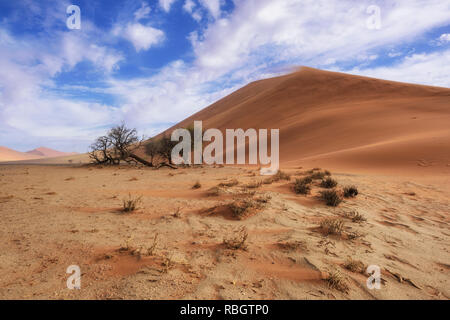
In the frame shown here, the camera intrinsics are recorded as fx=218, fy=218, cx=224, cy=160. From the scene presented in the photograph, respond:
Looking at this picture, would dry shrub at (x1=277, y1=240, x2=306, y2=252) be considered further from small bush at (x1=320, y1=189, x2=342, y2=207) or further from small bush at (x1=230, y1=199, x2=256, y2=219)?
small bush at (x1=320, y1=189, x2=342, y2=207)

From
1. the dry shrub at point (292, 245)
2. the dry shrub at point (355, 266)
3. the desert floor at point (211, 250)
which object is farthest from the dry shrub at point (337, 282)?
the dry shrub at point (292, 245)

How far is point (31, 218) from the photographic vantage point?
3.94m

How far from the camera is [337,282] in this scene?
227 centimetres

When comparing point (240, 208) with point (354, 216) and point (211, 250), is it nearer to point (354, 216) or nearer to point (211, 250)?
point (211, 250)

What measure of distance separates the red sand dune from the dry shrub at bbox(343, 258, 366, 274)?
10.9 meters

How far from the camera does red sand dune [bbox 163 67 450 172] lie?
1271 cm

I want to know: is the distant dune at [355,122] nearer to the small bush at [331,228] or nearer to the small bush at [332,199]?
the small bush at [332,199]

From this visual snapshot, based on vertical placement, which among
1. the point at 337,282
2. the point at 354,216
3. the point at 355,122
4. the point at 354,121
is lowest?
the point at 337,282

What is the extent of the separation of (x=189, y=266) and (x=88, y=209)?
127 inches

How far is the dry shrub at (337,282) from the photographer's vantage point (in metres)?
2.22

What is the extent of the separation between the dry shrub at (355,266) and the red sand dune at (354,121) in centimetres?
1090

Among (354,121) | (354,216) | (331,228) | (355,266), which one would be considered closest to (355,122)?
(354,121)

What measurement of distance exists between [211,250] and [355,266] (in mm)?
1751

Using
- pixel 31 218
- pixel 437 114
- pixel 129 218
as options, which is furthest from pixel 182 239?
pixel 437 114
